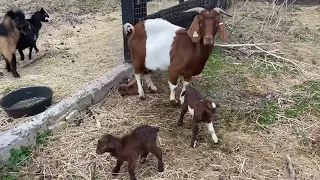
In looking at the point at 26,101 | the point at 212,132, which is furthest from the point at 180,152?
the point at 26,101

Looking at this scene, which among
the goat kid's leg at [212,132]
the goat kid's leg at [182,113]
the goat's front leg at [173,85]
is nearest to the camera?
the goat kid's leg at [212,132]

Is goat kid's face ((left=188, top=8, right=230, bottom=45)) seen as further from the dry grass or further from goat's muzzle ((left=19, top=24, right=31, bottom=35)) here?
goat's muzzle ((left=19, top=24, right=31, bottom=35))

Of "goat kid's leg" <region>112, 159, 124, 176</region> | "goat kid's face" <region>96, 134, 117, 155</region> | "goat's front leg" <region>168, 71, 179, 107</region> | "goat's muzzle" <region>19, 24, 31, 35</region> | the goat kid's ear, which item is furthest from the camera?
"goat's muzzle" <region>19, 24, 31, 35</region>

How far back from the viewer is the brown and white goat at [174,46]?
13.6 feet

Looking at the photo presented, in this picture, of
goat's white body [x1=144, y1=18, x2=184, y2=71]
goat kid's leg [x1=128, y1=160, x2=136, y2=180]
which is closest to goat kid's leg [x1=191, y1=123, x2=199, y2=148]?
goat kid's leg [x1=128, y1=160, x2=136, y2=180]

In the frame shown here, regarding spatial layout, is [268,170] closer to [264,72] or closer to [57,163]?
[57,163]

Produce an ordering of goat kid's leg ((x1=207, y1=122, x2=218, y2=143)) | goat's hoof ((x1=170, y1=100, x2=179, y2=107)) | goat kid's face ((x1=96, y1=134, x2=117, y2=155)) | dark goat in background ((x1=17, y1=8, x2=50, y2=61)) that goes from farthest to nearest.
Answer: dark goat in background ((x1=17, y1=8, x2=50, y2=61)), goat's hoof ((x1=170, y1=100, x2=179, y2=107)), goat kid's leg ((x1=207, y1=122, x2=218, y2=143)), goat kid's face ((x1=96, y1=134, x2=117, y2=155))

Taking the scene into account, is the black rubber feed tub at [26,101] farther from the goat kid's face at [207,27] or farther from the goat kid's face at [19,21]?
the goat kid's face at [207,27]

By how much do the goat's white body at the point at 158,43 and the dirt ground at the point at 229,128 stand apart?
522 mm

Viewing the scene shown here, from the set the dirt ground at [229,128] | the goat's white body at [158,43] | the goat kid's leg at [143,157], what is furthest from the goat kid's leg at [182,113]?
the goat kid's leg at [143,157]

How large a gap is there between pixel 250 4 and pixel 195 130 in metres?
A: 6.14

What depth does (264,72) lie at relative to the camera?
589 cm

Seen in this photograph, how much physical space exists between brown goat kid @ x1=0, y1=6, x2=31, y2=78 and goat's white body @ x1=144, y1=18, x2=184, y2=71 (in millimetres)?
2084

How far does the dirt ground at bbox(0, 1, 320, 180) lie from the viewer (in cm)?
376
